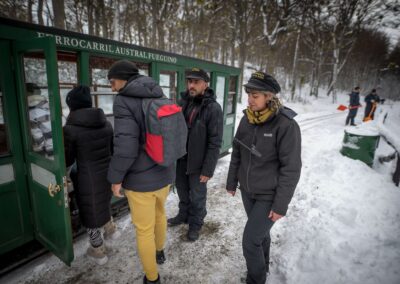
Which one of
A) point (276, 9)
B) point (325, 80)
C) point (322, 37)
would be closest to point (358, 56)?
point (325, 80)

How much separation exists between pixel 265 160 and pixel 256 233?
2.16 feet

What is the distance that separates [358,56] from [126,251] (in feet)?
155

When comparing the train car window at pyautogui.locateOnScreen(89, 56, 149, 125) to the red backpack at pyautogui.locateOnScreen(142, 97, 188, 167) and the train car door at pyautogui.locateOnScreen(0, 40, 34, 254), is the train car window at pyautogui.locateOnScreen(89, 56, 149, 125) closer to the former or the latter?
the train car door at pyautogui.locateOnScreen(0, 40, 34, 254)

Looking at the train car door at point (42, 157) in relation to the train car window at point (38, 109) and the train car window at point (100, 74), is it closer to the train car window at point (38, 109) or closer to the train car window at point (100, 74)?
the train car window at point (38, 109)

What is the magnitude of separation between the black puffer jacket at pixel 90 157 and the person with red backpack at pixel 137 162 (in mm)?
498

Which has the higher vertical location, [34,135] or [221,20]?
[221,20]

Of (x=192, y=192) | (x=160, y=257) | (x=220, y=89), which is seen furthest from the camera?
(x=220, y=89)

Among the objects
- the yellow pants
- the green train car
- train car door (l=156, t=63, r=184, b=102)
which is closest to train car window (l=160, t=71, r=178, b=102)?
train car door (l=156, t=63, r=184, b=102)

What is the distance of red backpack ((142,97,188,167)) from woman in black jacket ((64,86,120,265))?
2.54 ft

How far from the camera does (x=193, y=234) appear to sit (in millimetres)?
3227

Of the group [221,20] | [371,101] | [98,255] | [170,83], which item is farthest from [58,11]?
[371,101]

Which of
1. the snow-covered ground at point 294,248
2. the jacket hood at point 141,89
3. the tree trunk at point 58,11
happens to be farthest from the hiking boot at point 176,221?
the tree trunk at point 58,11

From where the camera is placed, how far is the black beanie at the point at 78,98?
2289 mm

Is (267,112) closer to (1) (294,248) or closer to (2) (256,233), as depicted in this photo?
(2) (256,233)
